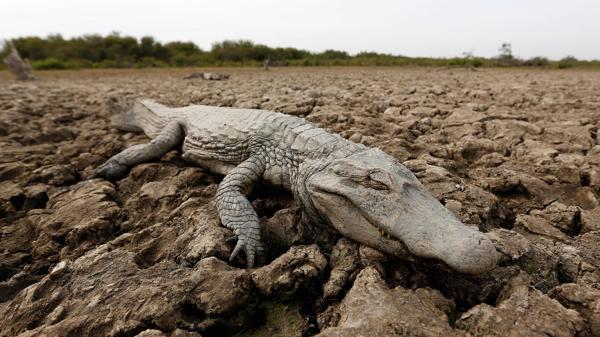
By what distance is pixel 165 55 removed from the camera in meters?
26.9

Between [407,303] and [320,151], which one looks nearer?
[407,303]

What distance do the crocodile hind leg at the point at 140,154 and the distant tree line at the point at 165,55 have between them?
16.9 metres

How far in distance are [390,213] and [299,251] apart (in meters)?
0.47

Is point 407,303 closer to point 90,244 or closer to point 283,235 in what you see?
point 283,235

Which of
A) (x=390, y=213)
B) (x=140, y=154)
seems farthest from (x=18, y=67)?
(x=390, y=213)

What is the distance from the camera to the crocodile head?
1.44 meters

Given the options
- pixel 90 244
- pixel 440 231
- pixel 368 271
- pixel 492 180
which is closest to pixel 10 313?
pixel 90 244

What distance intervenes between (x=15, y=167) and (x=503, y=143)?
4452 mm

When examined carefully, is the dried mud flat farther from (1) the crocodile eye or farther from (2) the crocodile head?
(1) the crocodile eye

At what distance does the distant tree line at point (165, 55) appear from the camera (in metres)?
20.5

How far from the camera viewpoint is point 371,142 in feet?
10.9

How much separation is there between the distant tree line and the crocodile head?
1821 centimetres

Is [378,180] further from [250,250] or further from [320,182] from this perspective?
[250,250]

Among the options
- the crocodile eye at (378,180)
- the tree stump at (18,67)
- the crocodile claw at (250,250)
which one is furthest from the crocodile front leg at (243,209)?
the tree stump at (18,67)
